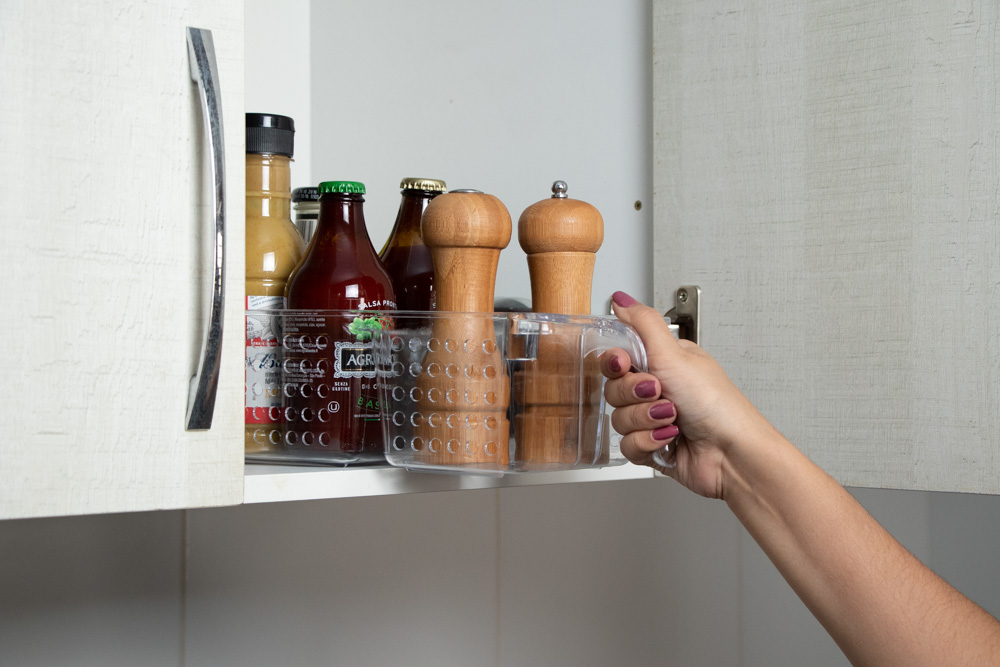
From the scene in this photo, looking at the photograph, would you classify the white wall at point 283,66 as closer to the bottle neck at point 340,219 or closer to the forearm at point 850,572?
the bottle neck at point 340,219

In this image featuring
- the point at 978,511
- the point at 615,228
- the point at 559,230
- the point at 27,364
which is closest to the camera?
the point at 27,364

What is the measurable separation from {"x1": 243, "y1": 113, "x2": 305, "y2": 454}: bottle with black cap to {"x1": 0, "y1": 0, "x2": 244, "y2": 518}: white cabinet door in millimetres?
100

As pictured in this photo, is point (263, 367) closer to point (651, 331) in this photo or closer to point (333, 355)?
point (333, 355)

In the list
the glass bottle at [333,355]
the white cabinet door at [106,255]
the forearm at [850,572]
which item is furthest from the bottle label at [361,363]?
the forearm at [850,572]

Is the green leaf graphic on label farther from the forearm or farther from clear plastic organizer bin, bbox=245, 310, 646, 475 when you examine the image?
the forearm

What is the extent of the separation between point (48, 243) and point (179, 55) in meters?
0.13

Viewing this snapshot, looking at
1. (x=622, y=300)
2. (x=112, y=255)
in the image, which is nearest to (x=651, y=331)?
(x=622, y=300)

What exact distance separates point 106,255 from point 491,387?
9.4 inches

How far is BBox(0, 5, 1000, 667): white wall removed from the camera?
0.78m

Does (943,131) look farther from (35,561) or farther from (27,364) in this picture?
(35,561)

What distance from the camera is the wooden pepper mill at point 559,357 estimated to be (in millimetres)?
543

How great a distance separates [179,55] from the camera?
1.50ft

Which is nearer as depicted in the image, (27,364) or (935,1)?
(27,364)

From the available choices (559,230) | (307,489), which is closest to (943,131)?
(559,230)
